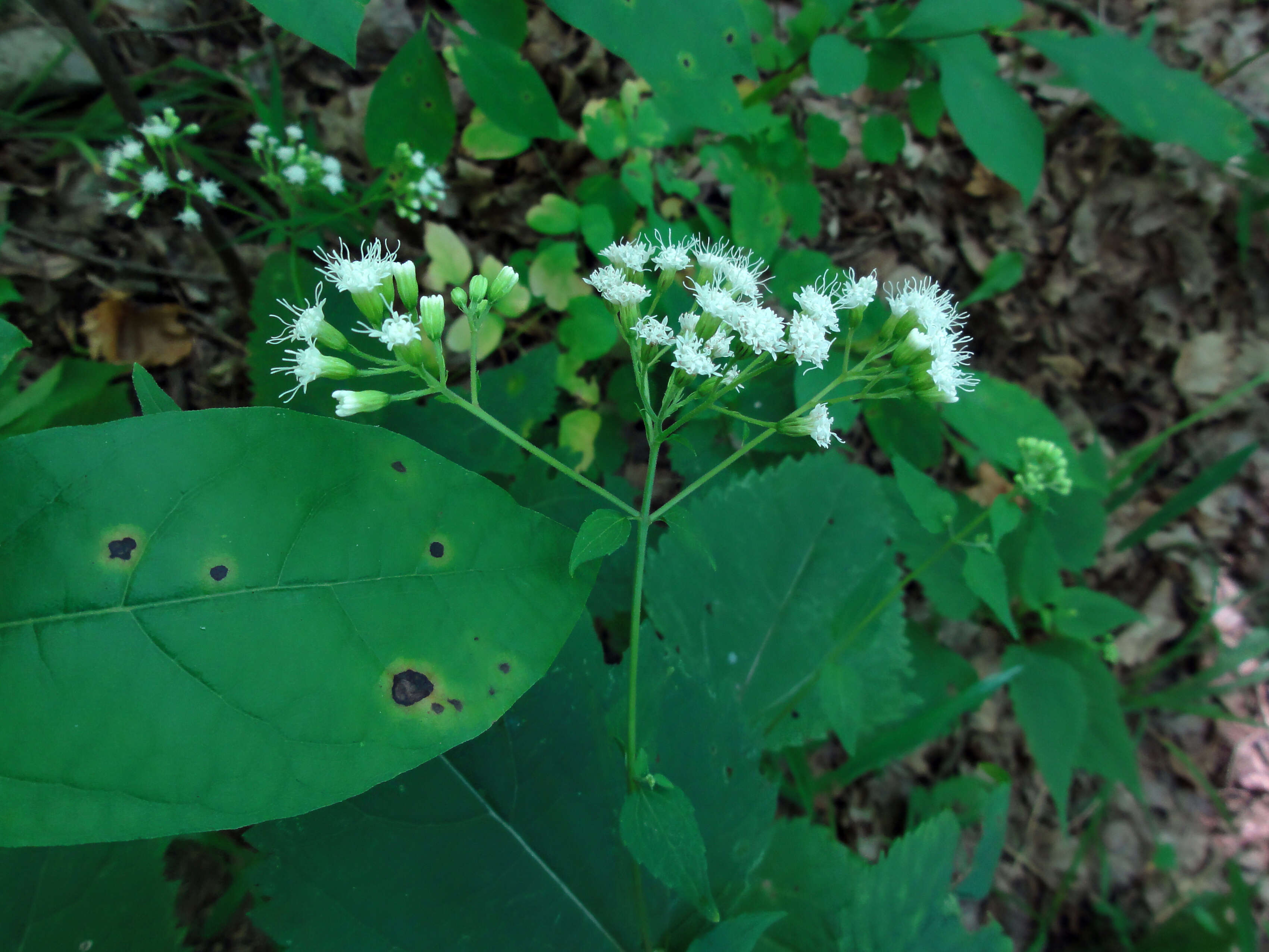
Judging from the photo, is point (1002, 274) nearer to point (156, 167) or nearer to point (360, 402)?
point (360, 402)

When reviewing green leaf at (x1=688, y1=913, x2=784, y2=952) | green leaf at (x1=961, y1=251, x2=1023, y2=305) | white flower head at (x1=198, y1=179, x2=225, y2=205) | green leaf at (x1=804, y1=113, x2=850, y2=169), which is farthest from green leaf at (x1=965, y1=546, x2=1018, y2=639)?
white flower head at (x1=198, y1=179, x2=225, y2=205)

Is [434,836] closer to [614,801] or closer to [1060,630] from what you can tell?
[614,801]

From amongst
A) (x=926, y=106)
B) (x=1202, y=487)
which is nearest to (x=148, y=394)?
(x=926, y=106)

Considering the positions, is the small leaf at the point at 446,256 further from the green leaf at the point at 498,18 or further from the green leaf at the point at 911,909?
the green leaf at the point at 911,909

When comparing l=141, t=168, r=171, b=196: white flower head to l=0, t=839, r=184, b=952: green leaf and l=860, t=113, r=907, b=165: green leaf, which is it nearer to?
l=0, t=839, r=184, b=952: green leaf

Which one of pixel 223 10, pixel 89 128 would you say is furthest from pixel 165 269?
pixel 223 10
